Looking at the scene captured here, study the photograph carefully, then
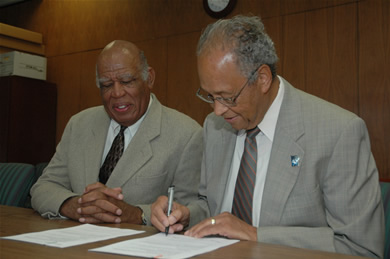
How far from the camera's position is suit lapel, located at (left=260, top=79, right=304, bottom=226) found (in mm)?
1668

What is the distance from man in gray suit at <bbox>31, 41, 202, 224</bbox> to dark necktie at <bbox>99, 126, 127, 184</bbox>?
2 centimetres

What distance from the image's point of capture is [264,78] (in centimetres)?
179

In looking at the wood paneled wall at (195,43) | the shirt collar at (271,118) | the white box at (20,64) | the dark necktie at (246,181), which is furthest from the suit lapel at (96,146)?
the white box at (20,64)

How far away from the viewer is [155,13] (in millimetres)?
5145

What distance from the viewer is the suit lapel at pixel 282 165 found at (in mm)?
1668

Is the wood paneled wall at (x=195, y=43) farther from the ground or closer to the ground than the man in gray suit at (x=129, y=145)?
farther from the ground

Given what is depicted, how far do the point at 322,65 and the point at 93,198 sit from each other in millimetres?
2794

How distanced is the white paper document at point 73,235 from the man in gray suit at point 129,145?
55 cm

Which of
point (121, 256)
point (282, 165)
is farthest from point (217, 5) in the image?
point (121, 256)

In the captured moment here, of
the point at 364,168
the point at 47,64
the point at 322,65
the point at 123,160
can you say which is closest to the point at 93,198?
the point at 123,160

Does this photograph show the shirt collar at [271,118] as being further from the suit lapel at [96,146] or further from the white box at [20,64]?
the white box at [20,64]

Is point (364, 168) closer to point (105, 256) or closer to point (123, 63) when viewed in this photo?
point (105, 256)

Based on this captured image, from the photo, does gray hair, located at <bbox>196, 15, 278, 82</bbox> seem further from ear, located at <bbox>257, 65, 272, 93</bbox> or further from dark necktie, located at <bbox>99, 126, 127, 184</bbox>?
dark necktie, located at <bbox>99, 126, 127, 184</bbox>

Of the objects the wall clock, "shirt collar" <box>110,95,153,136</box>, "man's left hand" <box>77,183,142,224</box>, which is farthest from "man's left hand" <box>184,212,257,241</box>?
the wall clock
